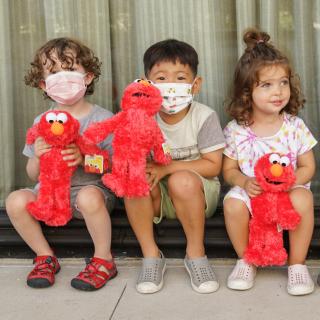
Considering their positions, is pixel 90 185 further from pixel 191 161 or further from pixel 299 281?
pixel 299 281

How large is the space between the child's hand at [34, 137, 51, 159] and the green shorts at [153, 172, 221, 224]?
57 centimetres

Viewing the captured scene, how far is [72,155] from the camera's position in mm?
2703

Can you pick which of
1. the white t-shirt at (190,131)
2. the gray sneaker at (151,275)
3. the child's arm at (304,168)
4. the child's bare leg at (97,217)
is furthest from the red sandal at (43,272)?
the child's arm at (304,168)

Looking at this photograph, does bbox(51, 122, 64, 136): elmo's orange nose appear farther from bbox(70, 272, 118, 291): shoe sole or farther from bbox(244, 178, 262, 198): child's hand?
bbox(244, 178, 262, 198): child's hand

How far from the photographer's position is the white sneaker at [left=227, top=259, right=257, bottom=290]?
2543 millimetres

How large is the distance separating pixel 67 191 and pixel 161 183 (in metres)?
0.46

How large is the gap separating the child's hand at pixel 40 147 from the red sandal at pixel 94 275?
557 millimetres

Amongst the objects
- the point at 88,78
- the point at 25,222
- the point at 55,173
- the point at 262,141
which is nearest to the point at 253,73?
the point at 262,141

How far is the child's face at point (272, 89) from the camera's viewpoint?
2695 millimetres

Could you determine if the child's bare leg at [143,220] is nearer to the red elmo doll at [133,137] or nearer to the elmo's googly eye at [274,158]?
the red elmo doll at [133,137]

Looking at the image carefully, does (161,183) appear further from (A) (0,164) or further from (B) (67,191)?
(A) (0,164)

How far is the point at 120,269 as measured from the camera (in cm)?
286

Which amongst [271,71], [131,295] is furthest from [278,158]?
[131,295]

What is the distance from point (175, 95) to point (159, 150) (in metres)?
0.32
